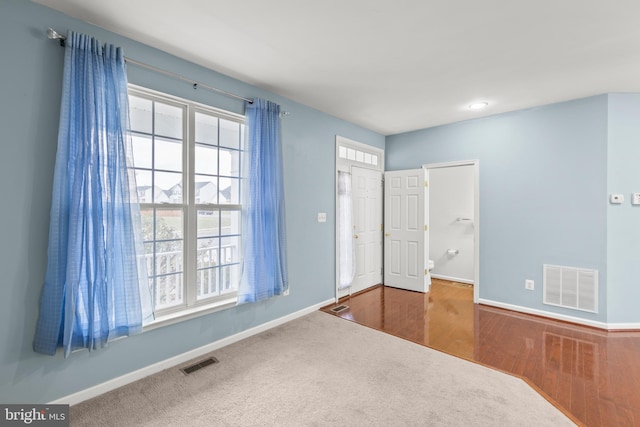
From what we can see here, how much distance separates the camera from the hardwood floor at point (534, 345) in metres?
2.04

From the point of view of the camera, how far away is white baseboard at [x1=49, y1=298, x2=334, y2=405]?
197 centimetres

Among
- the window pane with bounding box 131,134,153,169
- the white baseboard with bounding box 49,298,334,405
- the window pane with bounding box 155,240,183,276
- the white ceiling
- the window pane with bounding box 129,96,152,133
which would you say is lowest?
the white baseboard with bounding box 49,298,334,405

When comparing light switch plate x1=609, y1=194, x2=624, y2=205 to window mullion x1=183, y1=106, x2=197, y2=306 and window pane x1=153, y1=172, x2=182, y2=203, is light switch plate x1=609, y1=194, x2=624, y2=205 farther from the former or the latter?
window pane x1=153, y1=172, x2=182, y2=203

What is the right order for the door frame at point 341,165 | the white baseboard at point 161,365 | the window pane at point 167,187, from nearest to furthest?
the white baseboard at point 161,365 → the window pane at point 167,187 → the door frame at point 341,165

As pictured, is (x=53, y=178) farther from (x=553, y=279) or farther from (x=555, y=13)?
(x=553, y=279)

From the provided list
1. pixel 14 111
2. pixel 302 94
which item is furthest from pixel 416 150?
pixel 14 111

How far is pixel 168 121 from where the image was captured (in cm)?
249

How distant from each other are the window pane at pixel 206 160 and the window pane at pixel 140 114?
1.46 ft

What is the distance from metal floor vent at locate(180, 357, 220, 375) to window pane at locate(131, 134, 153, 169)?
1.79 meters

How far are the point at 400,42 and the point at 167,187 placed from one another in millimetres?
2368

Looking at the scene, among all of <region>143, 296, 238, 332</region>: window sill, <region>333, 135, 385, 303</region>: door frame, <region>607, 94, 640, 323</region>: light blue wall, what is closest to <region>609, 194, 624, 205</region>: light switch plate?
<region>607, 94, 640, 323</region>: light blue wall

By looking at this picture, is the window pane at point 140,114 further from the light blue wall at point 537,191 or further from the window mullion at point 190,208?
the light blue wall at point 537,191

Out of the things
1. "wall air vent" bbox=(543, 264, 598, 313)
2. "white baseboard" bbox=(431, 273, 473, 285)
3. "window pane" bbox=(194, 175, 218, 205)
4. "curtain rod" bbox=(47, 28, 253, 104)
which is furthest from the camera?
"white baseboard" bbox=(431, 273, 473, 285)

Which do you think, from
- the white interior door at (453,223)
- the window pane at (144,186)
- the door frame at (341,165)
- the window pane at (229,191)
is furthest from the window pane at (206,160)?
the white interior door at (453,223)
